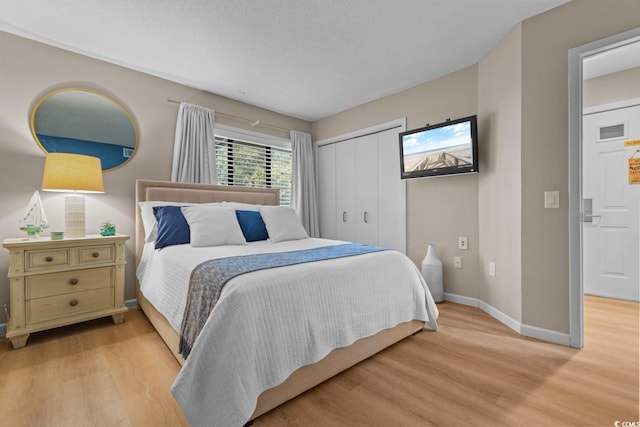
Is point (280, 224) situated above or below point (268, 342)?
above

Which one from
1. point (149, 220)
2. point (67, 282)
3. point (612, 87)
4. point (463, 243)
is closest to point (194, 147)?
point (149, 220)

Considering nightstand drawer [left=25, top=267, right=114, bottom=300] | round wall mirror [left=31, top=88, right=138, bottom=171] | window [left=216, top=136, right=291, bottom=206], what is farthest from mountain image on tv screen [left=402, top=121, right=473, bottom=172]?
nightstand drawer [left=25, top=267, right=114, bottom=300]

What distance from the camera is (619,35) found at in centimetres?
191

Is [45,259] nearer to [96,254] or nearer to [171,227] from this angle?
[96,254]

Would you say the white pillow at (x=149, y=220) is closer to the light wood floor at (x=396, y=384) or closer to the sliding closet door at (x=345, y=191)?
the light wood floor at (x=396, y=384)

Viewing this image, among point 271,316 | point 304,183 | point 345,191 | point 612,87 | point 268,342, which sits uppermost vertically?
point 612,87

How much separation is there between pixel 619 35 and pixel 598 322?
234 centimetres

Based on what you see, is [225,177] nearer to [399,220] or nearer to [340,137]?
[340,137]

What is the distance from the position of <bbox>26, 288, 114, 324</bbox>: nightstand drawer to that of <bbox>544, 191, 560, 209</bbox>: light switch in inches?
148

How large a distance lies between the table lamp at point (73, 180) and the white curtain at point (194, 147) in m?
0.85

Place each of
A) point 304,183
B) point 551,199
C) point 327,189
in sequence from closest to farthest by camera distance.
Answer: point 551,199 < point 304,183 < point 327,189

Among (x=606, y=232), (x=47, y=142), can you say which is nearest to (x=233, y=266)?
(x=47, y=142)

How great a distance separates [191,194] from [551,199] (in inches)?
135

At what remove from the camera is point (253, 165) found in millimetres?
4133
